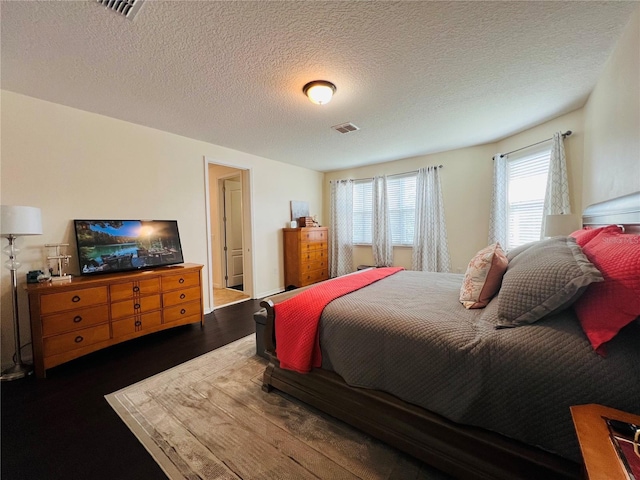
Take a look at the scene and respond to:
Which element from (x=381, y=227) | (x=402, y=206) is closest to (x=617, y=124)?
(x=402, y=206)

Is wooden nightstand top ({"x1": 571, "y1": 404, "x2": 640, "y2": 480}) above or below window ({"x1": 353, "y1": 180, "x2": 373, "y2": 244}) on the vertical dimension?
below

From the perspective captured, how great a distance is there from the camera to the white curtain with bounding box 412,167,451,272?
4359mm

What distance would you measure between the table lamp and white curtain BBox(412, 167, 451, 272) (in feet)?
16.0

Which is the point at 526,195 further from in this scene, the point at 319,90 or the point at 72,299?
the point at 72,299

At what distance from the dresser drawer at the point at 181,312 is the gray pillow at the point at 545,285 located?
315 cm

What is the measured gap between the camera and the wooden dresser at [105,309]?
83.2 inches

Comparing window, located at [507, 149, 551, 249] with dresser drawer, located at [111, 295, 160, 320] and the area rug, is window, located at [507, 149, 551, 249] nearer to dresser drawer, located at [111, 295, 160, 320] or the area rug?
the area rug

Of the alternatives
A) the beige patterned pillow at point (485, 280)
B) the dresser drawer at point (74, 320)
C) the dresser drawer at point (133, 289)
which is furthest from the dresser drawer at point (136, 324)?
the beige patterned pillow at point (485, 280)

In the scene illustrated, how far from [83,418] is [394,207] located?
4875 mm

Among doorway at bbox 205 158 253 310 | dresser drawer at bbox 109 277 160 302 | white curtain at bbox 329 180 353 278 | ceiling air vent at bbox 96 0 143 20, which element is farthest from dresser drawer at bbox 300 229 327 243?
ceiling air vent at bbox 96 0 143 20

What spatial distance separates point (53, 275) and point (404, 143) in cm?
452

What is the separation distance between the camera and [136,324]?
2645 millimetres

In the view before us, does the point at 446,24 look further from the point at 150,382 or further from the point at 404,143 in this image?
the point at 150,382

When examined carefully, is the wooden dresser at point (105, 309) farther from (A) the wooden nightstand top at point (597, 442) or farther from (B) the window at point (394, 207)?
(B) the window at point (394, 207)
